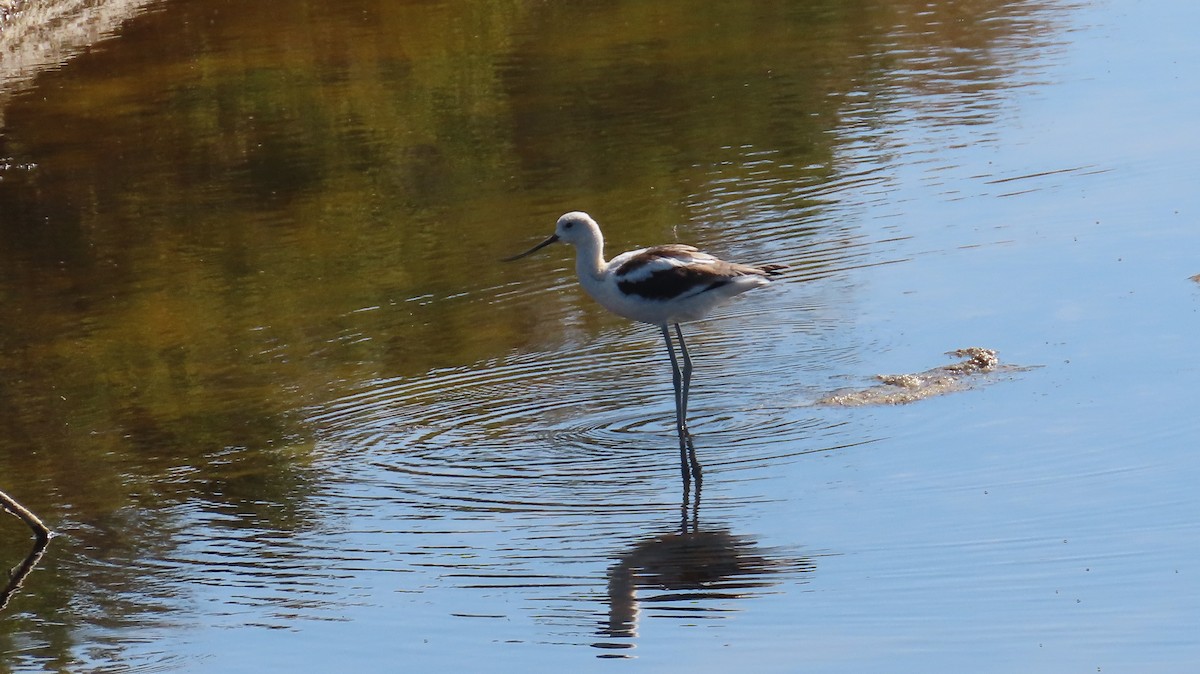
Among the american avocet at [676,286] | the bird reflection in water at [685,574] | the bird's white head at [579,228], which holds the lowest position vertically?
the bird reflection in water at [685,574]

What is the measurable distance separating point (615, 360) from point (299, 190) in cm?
593

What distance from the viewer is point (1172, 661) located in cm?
626

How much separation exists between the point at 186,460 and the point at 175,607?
76.6 inches

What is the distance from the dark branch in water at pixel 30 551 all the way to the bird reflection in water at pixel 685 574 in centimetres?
281

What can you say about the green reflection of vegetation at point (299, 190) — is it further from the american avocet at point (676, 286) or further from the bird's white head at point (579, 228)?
the american avocet at point (676, 286)

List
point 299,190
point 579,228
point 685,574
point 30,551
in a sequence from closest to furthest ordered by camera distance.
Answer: point 685,574, point 30,551, point 579,228, point 299,190

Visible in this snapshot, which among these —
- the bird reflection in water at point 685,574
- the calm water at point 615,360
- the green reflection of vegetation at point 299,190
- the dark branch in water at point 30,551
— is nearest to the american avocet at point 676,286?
the calm water at point 615,360

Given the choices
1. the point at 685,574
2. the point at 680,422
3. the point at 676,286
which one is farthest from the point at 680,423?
the point at 685,574

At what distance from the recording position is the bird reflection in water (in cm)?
709

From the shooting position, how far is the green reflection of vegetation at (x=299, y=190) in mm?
9453

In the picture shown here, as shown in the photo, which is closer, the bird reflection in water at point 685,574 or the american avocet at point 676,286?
the bird reflection in water at point 685,574

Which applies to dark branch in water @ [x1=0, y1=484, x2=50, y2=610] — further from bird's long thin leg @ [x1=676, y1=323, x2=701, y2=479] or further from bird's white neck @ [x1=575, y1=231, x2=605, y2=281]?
bird's long thin leg @ [x1=676, y1=323, x2=701, y2=479]

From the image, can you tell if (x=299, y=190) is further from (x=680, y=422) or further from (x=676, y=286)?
(x=680, y=422)

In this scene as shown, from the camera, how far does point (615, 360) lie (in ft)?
33.9
